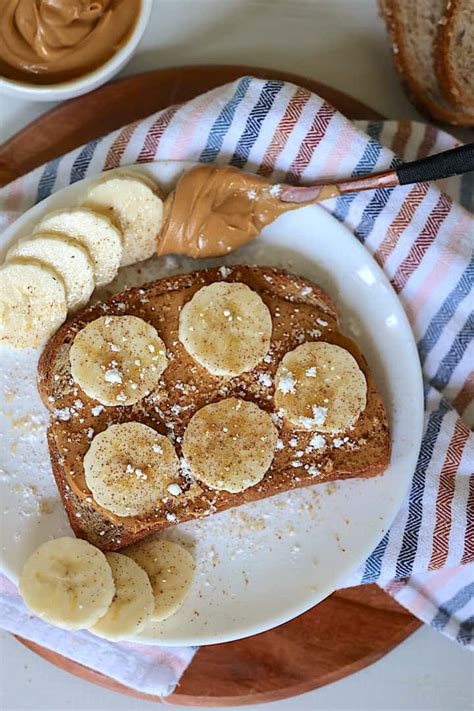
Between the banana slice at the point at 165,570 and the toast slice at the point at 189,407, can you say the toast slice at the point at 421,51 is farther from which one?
the banana slice at the point at 165,570

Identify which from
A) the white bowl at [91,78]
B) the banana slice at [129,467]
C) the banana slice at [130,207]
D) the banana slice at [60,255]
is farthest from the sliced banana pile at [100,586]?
the white bowl at [91,78]

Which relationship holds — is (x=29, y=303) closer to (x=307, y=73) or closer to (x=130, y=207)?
(x=130, y=207)

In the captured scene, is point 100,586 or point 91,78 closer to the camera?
point 100,586

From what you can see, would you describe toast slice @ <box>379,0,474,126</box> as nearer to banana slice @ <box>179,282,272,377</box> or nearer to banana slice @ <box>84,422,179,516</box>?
banana slice @ <box>179,282,272,377</box>

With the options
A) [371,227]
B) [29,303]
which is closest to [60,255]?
[29,303]

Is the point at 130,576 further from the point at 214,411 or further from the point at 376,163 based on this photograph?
the point at 376,163

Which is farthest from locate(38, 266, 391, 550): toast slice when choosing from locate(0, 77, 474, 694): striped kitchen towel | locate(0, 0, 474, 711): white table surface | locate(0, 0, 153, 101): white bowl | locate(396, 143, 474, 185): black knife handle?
locate(0, 0, 474, 711): white table surface
